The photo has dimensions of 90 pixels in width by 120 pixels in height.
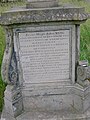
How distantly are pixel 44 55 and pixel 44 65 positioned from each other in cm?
15

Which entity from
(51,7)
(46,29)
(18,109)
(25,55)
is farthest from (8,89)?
(51,7)

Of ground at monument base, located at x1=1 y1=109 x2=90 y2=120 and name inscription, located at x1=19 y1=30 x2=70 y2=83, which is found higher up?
name inscription, located at x1=19 y1=30 x2=70 y2=83

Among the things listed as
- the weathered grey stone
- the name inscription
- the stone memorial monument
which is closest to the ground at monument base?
the stone memorial monument

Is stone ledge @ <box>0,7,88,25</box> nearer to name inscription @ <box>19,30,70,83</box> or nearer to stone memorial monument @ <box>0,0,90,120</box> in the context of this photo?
stone memorial monument @ <box>0,0,90,120</box>

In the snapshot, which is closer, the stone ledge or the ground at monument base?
the stone ledge

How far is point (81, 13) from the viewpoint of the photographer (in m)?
2.46

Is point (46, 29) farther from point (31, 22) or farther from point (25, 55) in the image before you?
point (25, 55)

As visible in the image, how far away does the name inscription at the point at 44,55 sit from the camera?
8.79ft

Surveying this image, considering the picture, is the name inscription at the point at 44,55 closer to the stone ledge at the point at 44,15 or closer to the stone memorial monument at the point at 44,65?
the stone memorial monument at the point at 44,65

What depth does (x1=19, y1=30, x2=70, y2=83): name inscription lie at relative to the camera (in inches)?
105

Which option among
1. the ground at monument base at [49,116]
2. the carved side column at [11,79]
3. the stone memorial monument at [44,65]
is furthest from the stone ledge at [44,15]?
the ground at monument base at [49,116]

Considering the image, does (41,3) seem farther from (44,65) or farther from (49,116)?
(49,116)

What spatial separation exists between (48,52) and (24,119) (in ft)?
3.21

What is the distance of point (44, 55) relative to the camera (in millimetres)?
2779
